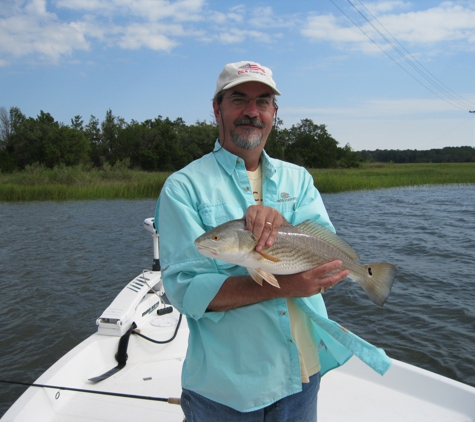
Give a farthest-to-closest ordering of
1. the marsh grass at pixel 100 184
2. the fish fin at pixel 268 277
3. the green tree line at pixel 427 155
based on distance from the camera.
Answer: the green tree line at pixel 427 155
the marsh grass at pixel 100 184
the fish fin at pixel 268 277

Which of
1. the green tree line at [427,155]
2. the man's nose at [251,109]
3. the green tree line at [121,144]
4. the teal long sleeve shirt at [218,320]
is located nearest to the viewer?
the teal long sleeve shirt at [218,320]

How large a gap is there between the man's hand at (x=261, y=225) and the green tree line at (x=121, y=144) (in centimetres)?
5402

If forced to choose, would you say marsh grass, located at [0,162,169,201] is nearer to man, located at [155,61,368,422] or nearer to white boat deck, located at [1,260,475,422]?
white boat deck, located at [1,260,475,422]

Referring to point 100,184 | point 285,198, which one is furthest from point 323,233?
point 100,184

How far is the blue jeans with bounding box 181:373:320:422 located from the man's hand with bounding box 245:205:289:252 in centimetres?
78

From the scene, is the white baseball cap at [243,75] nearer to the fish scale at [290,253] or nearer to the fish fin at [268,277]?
the fish scale at [290,253]

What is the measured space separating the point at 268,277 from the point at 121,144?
6926 centimetres

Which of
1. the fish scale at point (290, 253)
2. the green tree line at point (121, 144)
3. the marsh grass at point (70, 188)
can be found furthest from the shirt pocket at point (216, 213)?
the green tree line at point (121, 144)

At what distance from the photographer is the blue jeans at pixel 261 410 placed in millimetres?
2020

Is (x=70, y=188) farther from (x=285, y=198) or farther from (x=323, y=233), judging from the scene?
(x=323, y=233)

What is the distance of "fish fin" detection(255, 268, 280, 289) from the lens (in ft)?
6.03

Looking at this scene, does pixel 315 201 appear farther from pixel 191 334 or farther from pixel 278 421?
pixel 278 421

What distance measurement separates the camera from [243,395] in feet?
6.42

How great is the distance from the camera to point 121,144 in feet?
223
